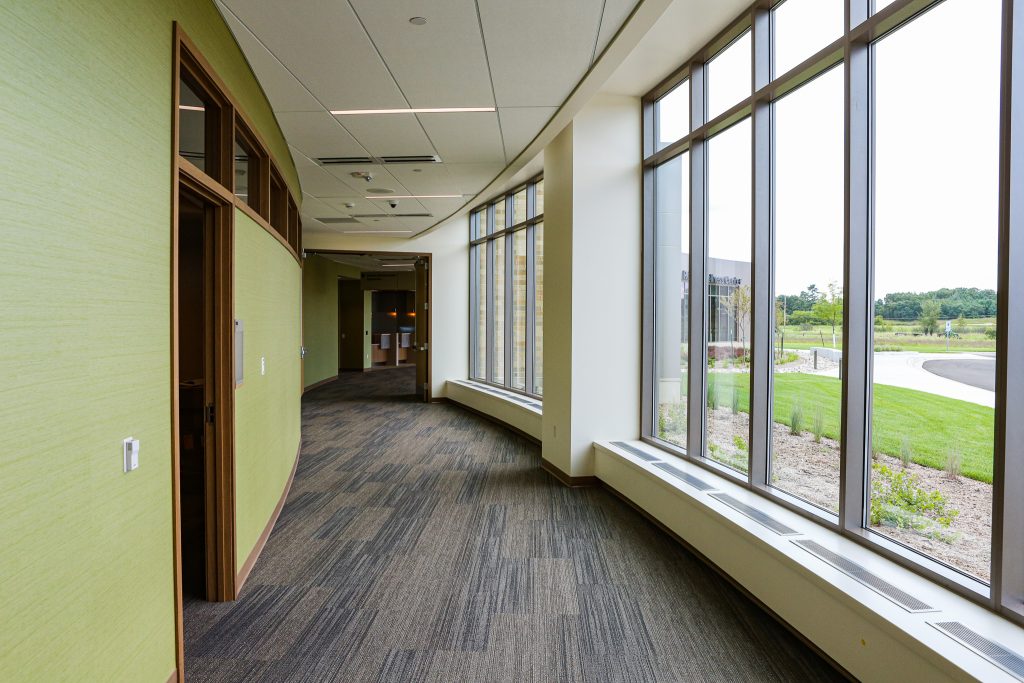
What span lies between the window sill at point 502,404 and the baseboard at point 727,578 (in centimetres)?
167

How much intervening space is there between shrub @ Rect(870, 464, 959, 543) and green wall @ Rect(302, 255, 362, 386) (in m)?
11.0

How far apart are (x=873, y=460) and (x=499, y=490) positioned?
2.97 m

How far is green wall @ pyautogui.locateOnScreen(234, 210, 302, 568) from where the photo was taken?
316 centimetres

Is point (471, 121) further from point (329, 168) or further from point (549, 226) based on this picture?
point (329, 168)

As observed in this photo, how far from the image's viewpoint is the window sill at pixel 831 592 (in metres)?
1.89

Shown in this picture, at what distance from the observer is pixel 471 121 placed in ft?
14.3

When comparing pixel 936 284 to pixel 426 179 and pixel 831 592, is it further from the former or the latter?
pixel 426 179

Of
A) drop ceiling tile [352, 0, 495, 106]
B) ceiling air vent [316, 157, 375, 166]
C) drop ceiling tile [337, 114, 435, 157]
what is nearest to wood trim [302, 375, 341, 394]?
ceiling air vent [316, 157, 375, 166]

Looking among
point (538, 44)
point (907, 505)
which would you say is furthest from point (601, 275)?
point (907, 505)

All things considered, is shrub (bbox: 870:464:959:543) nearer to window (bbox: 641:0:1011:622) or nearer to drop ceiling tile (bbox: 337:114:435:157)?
window (bbox: 641:0:1011:622)

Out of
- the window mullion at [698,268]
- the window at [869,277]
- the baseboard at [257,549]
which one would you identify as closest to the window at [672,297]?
the window mullion at [698,268]

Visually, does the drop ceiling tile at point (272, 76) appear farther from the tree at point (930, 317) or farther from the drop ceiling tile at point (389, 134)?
the tree at point (930, 317)

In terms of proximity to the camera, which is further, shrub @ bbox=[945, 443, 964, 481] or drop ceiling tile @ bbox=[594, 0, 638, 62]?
drop ceiling tile @ bbox=[594, 0, 638, 62]

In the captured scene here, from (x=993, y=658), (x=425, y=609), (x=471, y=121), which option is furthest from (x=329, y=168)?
(x=993, y=658)
